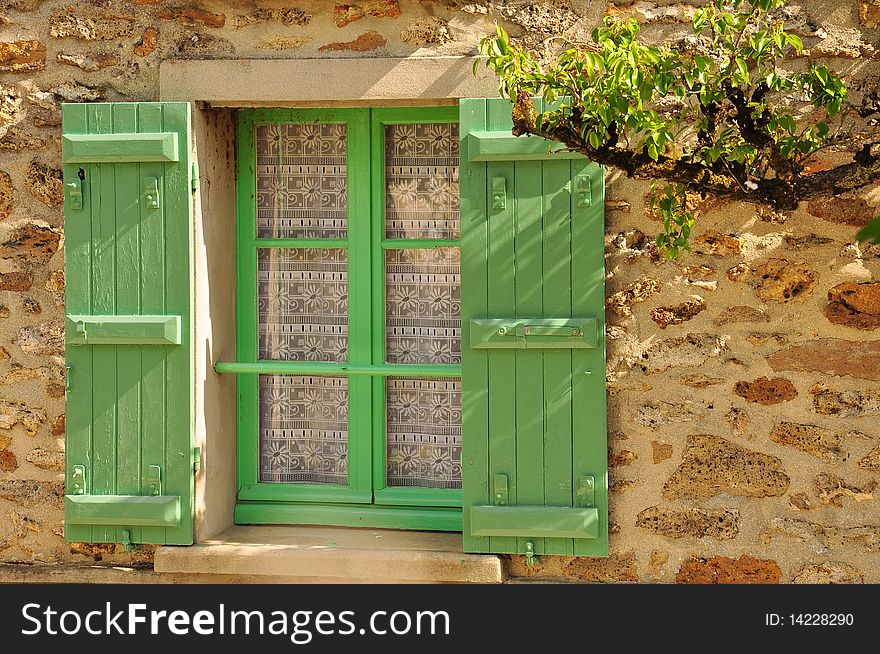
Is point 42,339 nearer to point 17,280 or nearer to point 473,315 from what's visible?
point 17,280

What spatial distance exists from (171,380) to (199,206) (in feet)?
1.99

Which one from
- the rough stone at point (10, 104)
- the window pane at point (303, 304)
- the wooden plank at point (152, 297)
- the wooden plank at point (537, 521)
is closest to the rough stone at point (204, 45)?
the wooden plank at point (152, 297)

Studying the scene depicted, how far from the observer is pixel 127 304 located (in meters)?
3.84

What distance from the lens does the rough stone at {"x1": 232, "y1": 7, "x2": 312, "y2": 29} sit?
384cm

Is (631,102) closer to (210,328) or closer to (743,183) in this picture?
(743,183)

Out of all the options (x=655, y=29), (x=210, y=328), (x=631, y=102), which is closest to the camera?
(x=631, y=102)

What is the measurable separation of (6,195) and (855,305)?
115 inches

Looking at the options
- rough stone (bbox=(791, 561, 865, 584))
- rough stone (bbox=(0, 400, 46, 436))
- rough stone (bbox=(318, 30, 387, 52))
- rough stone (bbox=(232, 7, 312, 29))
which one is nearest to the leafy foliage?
rough stone (bbox=(318, 30, 387, 52))

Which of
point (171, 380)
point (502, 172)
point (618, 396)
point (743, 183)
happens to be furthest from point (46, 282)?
point (743, 183)

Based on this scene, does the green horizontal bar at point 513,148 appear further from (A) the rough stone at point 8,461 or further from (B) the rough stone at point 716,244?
(A) the rough stone at point 8,461

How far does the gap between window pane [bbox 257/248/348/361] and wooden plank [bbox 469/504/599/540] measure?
0.82 metres

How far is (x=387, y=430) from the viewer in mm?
4039

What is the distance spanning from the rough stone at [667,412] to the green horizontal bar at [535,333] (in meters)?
0.29

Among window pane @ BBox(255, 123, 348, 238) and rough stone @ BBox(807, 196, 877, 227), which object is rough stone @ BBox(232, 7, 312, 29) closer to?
window pane @ BBox(255, 123, 348, 238)
